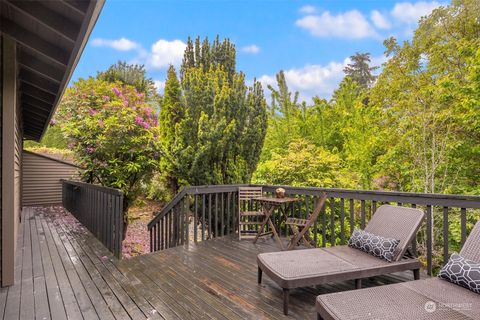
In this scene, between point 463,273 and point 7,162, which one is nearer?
point 463,273

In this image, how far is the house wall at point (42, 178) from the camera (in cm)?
1002

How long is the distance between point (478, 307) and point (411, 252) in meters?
1.11

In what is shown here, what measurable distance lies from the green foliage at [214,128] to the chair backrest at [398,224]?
378 centimetres

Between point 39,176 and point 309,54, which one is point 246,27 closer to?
point 309,54

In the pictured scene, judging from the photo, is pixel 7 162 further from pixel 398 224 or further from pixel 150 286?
pixel 398 224

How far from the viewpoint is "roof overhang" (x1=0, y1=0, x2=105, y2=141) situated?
2.46 metres

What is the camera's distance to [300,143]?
28.0ft

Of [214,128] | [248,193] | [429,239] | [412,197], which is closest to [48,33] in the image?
[214,128]

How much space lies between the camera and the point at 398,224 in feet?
9.84

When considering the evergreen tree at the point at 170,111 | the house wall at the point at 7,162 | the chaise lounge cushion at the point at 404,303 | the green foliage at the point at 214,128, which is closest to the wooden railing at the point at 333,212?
the chaise lounge cushion at the point at 404,303

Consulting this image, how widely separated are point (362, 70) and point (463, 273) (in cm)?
2324

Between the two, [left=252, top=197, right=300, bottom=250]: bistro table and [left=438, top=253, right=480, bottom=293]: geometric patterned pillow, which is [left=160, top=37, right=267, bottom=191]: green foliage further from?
[left=438, top=253, right=480, bottom=293]: geometric patterned pillow
